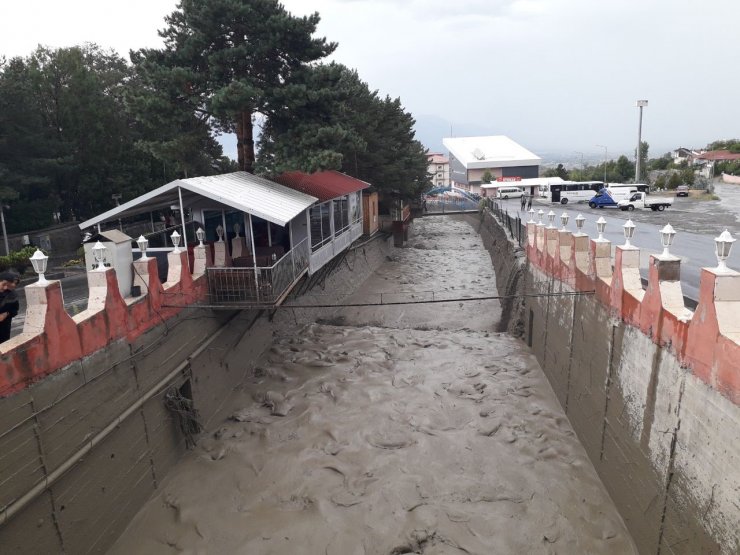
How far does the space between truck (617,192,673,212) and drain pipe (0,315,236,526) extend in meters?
36.0

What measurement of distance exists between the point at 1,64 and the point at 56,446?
3349 centimetres

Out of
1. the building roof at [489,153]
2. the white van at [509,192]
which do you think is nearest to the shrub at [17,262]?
the white van at [509,192]

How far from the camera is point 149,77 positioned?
17.9 metres

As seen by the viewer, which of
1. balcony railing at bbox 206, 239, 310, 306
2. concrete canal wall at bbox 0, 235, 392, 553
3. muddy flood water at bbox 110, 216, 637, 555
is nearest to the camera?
concrete canal wall at bbox 0, 235, 392, 553

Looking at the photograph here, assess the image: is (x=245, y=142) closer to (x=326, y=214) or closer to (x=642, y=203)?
(x=326, y=214)

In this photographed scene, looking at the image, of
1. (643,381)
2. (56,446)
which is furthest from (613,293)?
(56,446)

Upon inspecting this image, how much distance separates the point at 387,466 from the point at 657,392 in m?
4.91

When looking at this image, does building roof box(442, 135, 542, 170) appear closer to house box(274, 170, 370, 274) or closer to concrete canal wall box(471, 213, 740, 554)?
house box(274, 170, 370, 274)

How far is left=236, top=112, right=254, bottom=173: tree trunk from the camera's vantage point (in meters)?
19.5

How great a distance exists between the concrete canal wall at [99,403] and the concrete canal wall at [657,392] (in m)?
7.76

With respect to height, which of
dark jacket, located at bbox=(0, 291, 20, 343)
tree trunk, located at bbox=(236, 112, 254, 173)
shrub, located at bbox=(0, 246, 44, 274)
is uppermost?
tree trunk, located at bbox=(236, 112, 254, 173)

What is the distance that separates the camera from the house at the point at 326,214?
1657 cm

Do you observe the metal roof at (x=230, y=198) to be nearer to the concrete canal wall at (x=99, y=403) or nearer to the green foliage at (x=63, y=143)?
the concrete canal wall at (x=99, y=403)

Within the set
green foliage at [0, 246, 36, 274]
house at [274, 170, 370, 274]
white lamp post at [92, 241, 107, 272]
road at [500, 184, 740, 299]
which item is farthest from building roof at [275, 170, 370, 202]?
green foliage at [0, 246, 36, 274]
